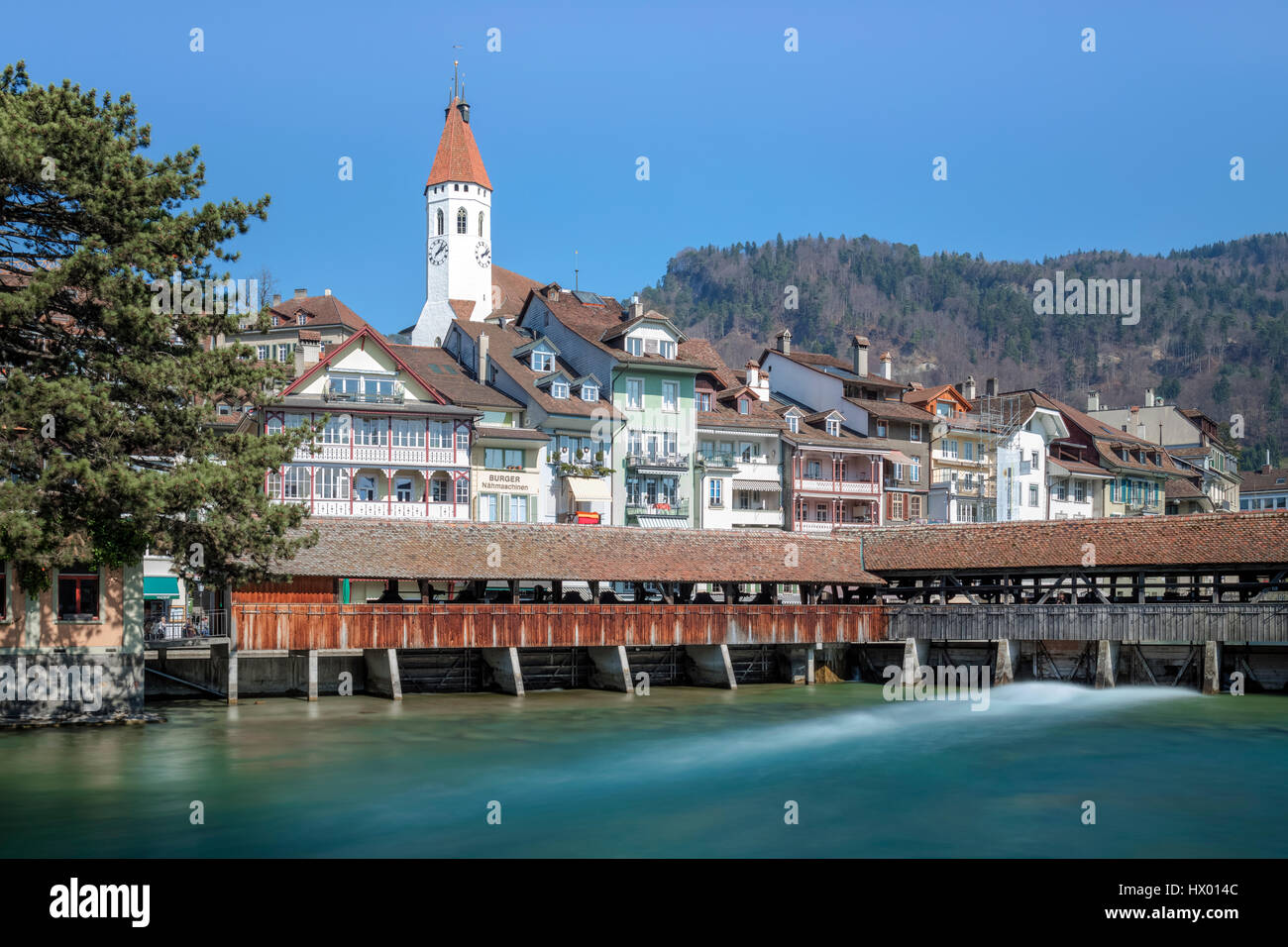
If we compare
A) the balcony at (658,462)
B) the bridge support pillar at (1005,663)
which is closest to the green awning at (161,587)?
the balcony at (658,462)

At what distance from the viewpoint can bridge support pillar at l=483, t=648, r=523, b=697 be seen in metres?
39.1

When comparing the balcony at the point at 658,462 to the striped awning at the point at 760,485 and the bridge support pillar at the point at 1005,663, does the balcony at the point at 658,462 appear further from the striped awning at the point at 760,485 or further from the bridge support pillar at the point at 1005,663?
the bridge support pillar at the point at 1005,663

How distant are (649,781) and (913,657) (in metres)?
20.6

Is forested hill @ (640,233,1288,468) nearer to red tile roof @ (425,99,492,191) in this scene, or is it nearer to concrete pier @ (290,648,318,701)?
red tile roof @ (425,99,492,191)

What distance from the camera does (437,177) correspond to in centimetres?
7644

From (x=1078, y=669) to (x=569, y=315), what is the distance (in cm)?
2804

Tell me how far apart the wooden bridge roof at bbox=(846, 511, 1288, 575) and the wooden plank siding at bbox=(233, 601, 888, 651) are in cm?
247

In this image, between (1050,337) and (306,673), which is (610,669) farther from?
(1050,337)

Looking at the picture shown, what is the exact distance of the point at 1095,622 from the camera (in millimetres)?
41281

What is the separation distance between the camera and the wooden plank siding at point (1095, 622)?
38.7 m

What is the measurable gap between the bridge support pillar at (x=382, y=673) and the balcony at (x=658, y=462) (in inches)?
739
